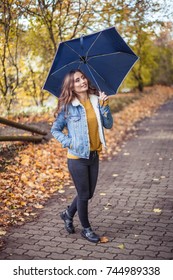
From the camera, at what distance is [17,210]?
6230 mm

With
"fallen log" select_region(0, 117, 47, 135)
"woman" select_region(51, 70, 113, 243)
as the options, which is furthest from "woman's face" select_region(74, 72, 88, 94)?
"fallen log" select_region(0, 117, 47, 135)

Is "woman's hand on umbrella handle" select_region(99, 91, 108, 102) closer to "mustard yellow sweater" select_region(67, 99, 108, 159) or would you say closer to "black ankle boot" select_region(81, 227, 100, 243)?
"mustard yellow sweater" select_region(67, 99, 108, 159)

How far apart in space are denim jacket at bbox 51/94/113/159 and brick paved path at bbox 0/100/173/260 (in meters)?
1.19

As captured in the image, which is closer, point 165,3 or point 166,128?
point 165,3

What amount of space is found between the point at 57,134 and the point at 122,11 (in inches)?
309

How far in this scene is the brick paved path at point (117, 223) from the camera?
4.71m

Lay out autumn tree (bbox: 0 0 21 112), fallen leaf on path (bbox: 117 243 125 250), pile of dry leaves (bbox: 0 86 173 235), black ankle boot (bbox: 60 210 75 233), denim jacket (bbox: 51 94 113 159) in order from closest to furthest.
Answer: denim jacket (bbox: 51 94 113 159)
fallen leaf on path (bbox: 117 243 125 250)
black ankle boot (bbox: 60 210 75 233)
pile of dry leaves (bbox: 0 86 173 235)
autumn tree (bbox: 0 0 21 112)

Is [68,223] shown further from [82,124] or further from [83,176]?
[82,124]

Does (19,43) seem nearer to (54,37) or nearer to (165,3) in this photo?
(54,37)

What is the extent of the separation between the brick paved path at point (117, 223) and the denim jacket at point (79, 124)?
119cm

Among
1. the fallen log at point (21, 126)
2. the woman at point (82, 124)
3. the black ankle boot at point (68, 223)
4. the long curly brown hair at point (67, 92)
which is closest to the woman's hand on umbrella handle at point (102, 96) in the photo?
the woman at point (82, 124)

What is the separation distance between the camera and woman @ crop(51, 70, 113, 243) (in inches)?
183
